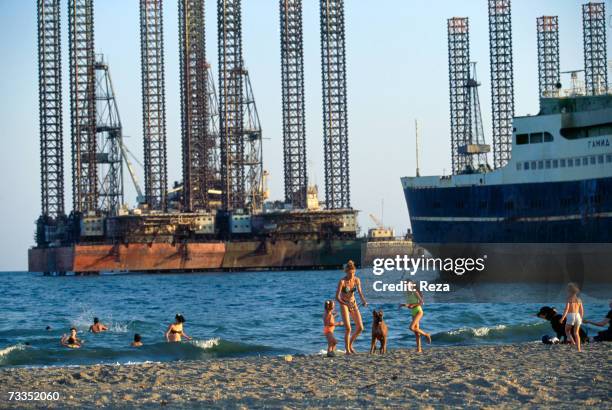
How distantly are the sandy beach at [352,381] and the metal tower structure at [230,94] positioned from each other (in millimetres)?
88546

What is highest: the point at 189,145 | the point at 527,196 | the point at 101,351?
the point at 189,145

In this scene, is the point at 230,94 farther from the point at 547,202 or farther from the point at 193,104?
the point at 547,202

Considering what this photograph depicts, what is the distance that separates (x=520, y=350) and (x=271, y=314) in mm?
23809

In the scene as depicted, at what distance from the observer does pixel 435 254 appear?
70.7 m

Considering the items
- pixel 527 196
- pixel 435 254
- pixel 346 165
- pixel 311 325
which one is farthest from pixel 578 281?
pixel 346 165

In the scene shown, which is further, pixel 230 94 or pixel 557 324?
pixel 230 94

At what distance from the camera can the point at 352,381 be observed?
19.2 m

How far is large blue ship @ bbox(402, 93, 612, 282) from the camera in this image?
59.6 metres

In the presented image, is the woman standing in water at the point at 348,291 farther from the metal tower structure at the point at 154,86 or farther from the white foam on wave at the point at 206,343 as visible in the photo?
the metal tower structure at the point at 154,86

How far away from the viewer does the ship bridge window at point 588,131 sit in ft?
197

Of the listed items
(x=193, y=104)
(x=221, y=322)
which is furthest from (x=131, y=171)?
(x=221, y=322)

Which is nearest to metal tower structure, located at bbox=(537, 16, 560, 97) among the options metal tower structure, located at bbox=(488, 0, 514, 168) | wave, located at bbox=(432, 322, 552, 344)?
metal tower structure, located at bbox=(488, 0, 514, 168)

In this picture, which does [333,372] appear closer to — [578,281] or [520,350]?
[520,350]

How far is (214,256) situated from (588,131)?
197 feet
